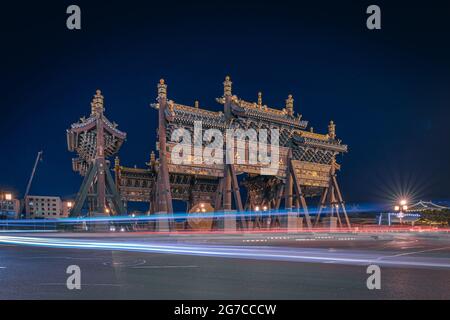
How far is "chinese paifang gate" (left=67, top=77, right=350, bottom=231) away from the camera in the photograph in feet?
117

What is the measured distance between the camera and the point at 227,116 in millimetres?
39062

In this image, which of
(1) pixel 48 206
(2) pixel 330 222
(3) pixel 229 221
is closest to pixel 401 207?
(2) pixel 330 222

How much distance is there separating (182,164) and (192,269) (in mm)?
23383

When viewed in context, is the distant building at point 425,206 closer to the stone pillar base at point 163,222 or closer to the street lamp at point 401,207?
the street lamp at point 401,207

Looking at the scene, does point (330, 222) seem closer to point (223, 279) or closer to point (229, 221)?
point (229, 221)

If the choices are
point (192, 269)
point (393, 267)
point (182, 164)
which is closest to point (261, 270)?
point (192, 269)

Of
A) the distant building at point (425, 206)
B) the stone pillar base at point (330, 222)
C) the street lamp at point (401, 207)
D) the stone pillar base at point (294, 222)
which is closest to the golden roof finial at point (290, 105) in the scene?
the stone pillar base at point (294, 222)

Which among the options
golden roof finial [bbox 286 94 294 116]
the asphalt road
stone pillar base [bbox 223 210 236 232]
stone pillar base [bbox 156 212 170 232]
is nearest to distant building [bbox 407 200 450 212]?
golden roof finial [bbox 286 94 294 116]

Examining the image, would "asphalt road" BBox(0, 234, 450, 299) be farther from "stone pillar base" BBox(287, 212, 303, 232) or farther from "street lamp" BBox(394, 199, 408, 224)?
"street lamp" BBox(394, 199, 408, 224)

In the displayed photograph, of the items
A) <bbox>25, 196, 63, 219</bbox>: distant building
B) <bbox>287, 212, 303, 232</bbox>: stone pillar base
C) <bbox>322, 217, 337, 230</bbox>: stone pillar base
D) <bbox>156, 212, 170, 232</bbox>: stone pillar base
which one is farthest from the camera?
<bbox>25, 196, 63, 219</bbox>: distant building

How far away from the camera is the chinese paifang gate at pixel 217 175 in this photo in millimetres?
35562

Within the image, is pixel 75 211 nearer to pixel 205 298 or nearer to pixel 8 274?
pixel 8 274
